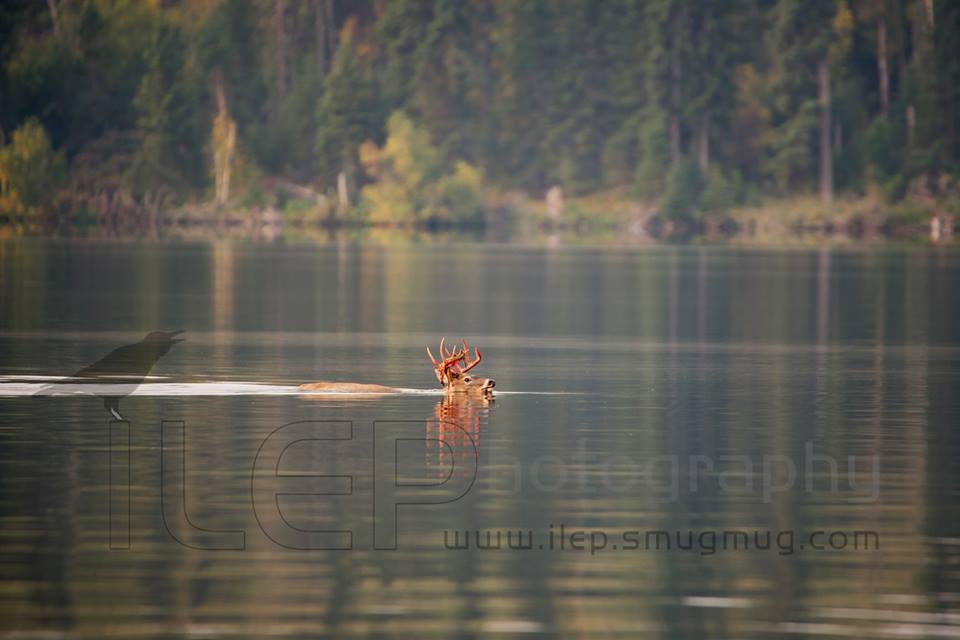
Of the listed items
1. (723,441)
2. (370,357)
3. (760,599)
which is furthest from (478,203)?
(760,599)

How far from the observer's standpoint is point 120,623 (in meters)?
13.7

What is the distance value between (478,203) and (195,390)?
103293 millimetres

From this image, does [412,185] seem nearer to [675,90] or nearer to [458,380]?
[675,90]

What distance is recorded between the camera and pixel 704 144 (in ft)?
440

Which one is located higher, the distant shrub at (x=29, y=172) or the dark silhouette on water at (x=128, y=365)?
the distant shrub at (x=29, y=172)

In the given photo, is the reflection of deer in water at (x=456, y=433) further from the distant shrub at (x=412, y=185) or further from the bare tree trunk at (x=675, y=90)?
the bare tree trunk at (x=675, y=90)

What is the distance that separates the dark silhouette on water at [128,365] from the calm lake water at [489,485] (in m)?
0.49

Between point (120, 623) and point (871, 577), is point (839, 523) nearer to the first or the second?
point (871, 577)

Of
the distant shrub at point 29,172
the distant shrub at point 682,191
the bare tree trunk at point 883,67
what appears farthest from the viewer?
the bare tree trunk at point 883,67

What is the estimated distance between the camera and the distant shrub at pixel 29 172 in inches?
4400

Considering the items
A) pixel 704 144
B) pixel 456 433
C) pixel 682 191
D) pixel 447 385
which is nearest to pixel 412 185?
pixel 682 191

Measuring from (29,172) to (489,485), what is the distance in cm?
9676

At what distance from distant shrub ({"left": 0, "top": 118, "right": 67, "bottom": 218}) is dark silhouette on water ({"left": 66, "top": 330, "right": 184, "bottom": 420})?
81.6m

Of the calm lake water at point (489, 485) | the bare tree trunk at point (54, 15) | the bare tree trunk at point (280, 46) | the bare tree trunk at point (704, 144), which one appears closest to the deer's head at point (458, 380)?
the calm lake water at point (489, 485)
